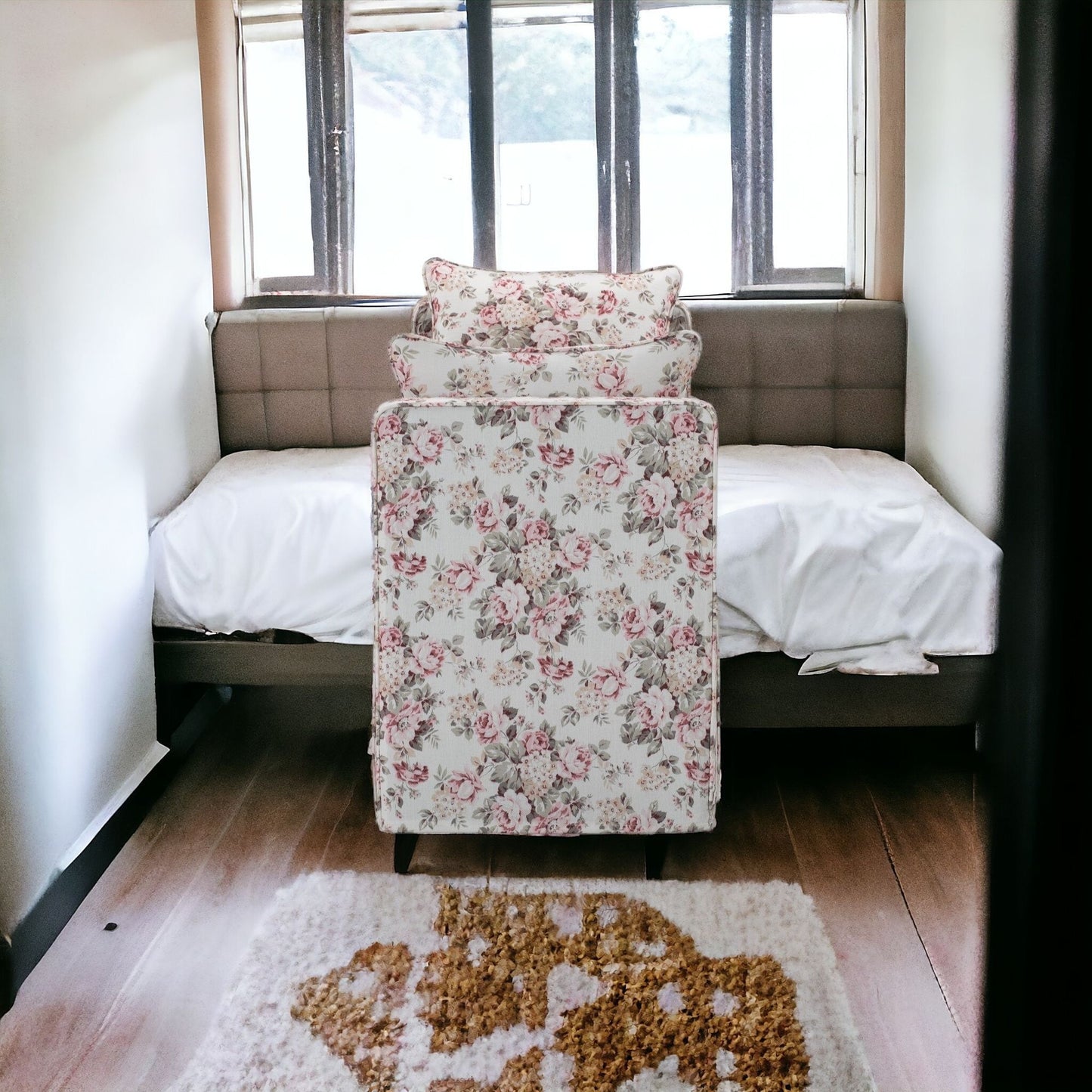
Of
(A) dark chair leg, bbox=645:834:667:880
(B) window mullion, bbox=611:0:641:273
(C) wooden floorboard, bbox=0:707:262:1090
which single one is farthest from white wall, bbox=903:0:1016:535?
(C) wooden floorboard, bbox=0:707:262:1090

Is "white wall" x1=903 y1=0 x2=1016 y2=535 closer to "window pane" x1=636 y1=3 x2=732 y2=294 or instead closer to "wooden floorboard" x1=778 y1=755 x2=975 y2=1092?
"window pane" x1=636 y1=3 x2=732 y2=294

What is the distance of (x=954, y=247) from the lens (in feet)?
8.19

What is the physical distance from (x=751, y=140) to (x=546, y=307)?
3.06ft

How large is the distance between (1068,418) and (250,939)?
5.42ft

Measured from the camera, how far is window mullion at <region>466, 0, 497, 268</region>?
3021mm

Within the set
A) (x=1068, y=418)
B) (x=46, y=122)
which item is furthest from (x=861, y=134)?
(x=1068, y=418)

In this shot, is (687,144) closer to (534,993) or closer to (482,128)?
(482,128)

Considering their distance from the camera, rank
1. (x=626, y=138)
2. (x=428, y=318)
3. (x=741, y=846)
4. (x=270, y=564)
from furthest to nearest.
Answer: (x=626, y=138) → (x=428, y=318) → (x=270, y=564) → (x=741, y=846)

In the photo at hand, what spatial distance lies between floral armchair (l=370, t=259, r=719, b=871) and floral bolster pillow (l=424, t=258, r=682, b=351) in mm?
930

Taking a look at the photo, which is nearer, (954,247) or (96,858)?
(96,858)

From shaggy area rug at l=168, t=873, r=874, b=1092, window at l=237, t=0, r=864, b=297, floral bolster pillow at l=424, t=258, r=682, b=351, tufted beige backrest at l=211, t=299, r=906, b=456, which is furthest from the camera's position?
window at l=237, t=0, r=864, b=297

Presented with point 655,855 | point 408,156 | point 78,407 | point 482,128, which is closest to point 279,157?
point 408,156

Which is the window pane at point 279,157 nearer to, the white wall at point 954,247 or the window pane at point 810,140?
the window pane at point 810,140

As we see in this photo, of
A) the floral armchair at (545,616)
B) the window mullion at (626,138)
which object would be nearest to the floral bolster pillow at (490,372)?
the floral armchair at (545,616)
